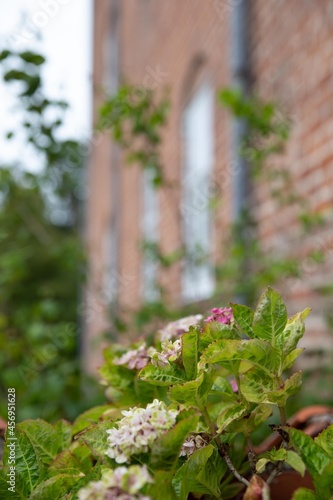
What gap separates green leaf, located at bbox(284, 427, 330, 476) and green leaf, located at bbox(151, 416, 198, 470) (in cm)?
13

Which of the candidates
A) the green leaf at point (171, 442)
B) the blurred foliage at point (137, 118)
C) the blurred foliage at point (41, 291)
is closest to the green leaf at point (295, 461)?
the green leaf at point (171, 442)

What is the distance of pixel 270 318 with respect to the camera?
30.5 inches

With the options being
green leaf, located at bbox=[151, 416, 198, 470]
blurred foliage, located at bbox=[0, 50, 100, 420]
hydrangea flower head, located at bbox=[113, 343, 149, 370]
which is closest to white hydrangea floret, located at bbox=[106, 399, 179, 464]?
green leaf, located at bbox=[151, 416, 198, 470]

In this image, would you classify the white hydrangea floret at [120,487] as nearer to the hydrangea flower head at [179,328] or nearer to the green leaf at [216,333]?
the green leaf at [216,333]

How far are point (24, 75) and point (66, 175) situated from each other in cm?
77

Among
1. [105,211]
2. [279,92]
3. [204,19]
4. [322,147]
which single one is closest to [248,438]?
[322,147]

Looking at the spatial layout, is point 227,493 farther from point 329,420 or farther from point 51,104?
point 51,104

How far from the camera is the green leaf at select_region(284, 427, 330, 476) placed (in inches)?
28.0

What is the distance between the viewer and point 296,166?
3.34 m

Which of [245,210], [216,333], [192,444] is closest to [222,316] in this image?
A: [216,333]

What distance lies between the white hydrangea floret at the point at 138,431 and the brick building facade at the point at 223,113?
2095 mm

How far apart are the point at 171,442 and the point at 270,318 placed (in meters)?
0.20

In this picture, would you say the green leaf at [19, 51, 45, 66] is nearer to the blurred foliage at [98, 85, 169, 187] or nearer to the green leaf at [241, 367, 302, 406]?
the blurred foliage at [98, 85, 169, 187]

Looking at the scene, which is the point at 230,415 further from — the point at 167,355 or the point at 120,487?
the point at 120,487
